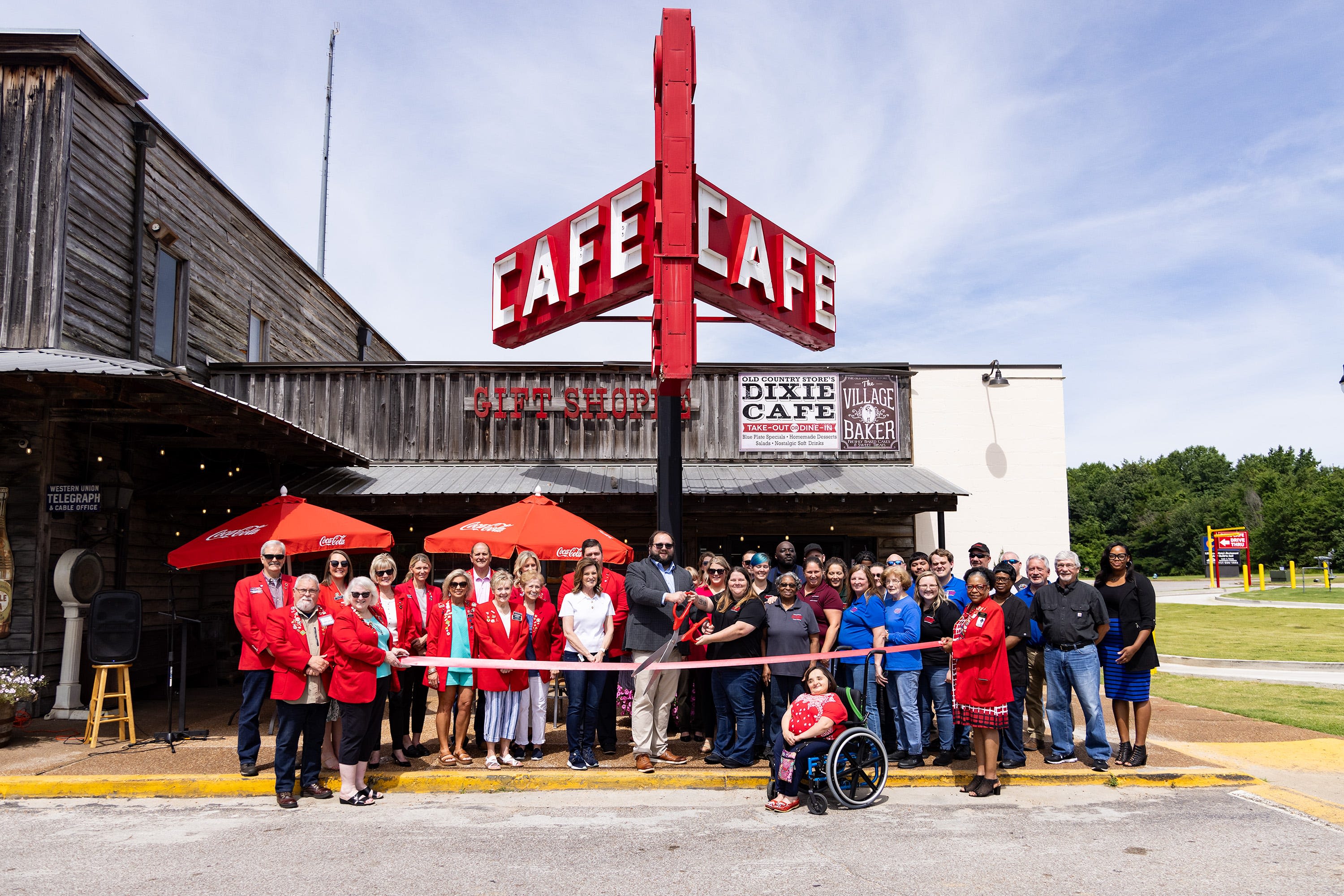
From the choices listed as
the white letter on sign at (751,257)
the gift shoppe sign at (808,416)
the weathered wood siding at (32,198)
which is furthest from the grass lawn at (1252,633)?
the weathered wood siding at (32,198)

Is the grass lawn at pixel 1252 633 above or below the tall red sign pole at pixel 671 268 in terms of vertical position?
below

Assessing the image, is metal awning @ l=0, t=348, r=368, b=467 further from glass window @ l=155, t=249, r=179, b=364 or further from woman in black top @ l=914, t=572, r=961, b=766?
woman in black top @ l=914, t=572, r=961, b=766

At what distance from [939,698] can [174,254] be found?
13.7 meters

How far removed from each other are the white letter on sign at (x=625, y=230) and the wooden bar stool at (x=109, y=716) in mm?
6978

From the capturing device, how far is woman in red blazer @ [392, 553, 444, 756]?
7.62 metres

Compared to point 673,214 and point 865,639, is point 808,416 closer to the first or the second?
point 673,214

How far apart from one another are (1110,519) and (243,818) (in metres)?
111

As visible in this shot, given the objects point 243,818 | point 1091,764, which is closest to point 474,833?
point 243,818

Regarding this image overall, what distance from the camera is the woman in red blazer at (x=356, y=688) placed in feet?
21.1

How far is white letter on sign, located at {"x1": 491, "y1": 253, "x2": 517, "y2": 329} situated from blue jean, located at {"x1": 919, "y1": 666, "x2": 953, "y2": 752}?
7502 mm

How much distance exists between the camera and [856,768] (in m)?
6.58

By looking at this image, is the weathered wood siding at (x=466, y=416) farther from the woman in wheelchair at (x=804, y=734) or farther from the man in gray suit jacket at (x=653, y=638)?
the woman in wheelchair at (x=804, y=734)

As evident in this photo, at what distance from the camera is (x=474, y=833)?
19.1ft

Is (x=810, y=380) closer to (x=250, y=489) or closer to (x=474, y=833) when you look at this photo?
(x=250, y=489)
